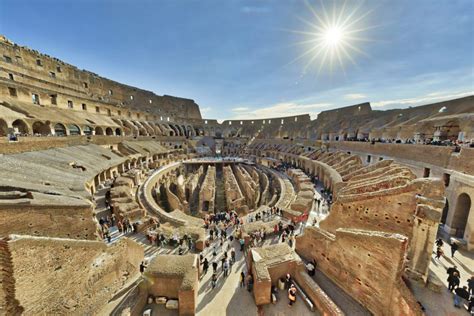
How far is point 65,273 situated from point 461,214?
1557 cm

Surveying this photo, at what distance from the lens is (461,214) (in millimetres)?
8156

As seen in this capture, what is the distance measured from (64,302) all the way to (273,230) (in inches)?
328

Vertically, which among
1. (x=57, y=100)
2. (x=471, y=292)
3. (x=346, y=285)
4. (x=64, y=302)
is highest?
Answer: (x=57, y=100)

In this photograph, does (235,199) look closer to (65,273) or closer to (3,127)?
(65,273)

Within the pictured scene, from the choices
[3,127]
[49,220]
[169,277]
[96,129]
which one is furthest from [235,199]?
[96,129]

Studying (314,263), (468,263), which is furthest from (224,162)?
(468,263)

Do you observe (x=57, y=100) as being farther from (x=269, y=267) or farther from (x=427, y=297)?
(x=427, y=297)

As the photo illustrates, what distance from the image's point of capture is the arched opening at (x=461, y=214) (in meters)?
8.11

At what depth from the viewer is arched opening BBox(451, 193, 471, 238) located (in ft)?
26.6

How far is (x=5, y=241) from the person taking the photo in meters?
4.11

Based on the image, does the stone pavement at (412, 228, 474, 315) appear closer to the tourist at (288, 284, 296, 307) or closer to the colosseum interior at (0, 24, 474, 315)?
the colosseum interior at (0, 24, 474, 315)

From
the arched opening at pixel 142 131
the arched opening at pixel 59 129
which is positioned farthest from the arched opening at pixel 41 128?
the arched opening at pixel 142 131

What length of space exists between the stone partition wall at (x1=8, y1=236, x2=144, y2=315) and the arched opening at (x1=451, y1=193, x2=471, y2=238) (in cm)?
1440

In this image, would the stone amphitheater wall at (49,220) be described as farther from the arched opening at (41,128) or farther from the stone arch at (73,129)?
the stone arch at (73,129)
